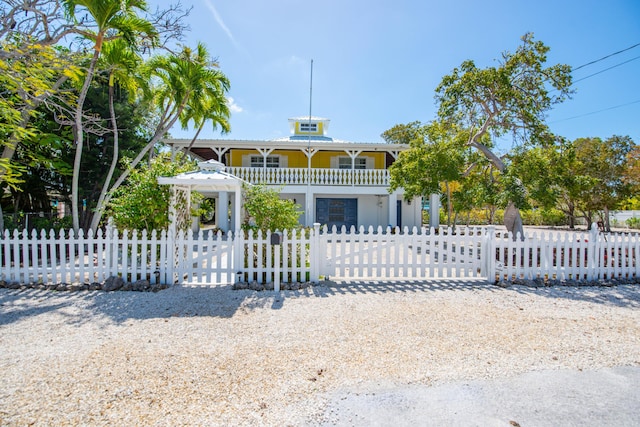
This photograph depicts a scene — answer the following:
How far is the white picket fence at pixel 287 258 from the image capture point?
5758 mm

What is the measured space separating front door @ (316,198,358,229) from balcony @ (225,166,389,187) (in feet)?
6.47

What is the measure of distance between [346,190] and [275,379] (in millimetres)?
13759

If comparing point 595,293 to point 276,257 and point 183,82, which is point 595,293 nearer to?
point 276,257

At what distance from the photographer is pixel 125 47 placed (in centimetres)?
945

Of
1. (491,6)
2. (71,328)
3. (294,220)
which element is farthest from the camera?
(491,6)

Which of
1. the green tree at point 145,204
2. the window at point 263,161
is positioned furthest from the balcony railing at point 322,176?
the green tree at point 145,204

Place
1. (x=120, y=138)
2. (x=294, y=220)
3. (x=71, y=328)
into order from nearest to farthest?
(x=71, y=328) < (x=294, y=220) < (x=120, y=138)

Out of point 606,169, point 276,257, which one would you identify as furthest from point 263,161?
point 606,169

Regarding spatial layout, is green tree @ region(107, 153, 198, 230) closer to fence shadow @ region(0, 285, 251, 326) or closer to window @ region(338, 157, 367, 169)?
fence shadow @ region(0, 285, 251, 326)

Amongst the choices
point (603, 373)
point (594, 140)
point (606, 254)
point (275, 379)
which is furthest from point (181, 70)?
point (594, 140)

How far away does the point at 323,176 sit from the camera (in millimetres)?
16141

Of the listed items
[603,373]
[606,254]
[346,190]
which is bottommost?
[603,373]

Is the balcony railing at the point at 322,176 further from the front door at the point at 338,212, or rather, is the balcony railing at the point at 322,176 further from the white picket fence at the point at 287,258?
the white picket fence at the point at 287,258

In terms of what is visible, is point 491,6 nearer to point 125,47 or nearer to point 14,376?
point 125,47
